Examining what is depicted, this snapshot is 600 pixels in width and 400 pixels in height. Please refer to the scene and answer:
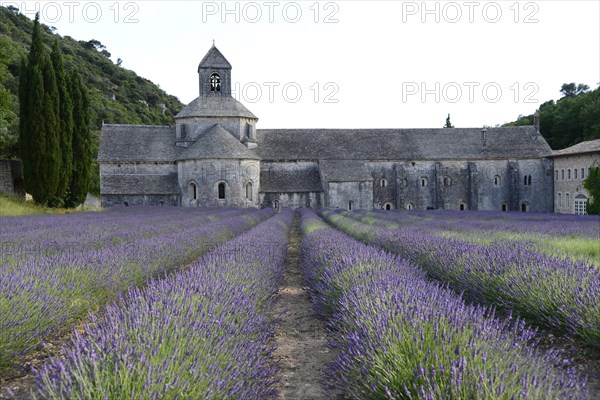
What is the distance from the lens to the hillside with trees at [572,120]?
4744 centimetres

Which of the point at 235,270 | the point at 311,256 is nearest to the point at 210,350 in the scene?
the point at 235,270

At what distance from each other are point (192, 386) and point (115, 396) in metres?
0.44

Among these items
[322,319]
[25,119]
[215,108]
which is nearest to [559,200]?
[215,108]

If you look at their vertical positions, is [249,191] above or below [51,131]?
below

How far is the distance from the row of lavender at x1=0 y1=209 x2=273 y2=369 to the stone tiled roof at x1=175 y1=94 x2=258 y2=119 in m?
29.3

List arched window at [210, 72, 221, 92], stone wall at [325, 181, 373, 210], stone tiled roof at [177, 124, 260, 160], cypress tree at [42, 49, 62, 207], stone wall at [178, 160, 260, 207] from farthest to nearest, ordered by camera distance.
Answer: arched window at [210, 72, 221, 92], stone wall at [325, 181, 373, 210], stone wall at [178, 160, 260, 207], stone tiled roof at [177, 124, 260, 160], cypress tree at [42, 49, 62, 207]

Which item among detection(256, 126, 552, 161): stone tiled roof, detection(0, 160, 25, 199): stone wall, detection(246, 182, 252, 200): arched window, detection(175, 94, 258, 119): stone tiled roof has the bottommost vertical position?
detection(246, 182, 252, 200): arched window

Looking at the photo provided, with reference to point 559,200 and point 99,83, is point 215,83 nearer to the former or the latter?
point 559,200

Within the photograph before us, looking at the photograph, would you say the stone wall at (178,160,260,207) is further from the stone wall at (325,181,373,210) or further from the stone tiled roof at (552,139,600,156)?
the stone tiled roof at (552,139,600,156)

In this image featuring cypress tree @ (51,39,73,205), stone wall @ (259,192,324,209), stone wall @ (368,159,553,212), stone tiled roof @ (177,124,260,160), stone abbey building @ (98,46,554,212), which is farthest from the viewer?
stone wall @ (368,159,553,212)

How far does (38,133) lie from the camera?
25.0m

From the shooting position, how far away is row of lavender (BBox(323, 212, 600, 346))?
4285 mm

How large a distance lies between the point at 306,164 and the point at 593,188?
→ 1929cm

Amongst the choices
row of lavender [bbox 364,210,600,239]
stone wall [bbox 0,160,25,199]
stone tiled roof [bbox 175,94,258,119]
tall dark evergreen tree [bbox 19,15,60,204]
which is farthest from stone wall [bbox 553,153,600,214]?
stone wall [bbox 0,160,25,199]
